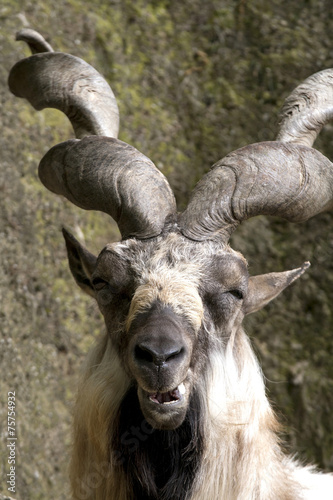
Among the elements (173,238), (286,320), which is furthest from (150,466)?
(286,320)

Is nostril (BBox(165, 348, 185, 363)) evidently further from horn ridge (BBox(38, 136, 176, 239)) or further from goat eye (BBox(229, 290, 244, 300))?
horn ridge (BBox(38, 136, 176, 239))

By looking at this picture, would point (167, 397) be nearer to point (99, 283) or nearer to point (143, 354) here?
point (143, 354)

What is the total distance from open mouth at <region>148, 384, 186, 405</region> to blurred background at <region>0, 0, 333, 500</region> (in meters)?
3.71

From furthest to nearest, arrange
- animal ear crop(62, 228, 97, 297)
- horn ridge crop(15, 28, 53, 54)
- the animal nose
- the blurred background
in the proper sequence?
the blurred background < horn ridge crop(15, 28, 53, 54) < animal ear crop(62, 228, 97, 297) < the animal nose

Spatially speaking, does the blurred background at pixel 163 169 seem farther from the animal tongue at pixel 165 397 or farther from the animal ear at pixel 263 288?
the animal tongue at pixel 165 397

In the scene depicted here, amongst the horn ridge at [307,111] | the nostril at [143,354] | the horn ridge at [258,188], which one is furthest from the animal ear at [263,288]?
the nostril at [143,354]

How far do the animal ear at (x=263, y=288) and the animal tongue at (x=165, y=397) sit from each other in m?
1.07

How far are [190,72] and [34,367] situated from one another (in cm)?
467

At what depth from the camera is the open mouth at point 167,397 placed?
3.86 m

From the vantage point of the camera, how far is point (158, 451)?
14.0 feet

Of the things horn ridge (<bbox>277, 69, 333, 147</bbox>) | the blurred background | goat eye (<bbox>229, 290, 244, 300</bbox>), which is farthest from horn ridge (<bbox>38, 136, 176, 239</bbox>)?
the blurred background

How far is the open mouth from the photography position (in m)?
3.86

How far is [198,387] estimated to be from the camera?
4203 mm

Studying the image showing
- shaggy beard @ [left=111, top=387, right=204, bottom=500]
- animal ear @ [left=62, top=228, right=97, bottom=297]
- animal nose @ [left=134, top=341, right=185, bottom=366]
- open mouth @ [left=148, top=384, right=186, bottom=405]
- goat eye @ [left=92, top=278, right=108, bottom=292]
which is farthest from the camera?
animal ear @ [left=62, top=228, right=97, bottom=297]
